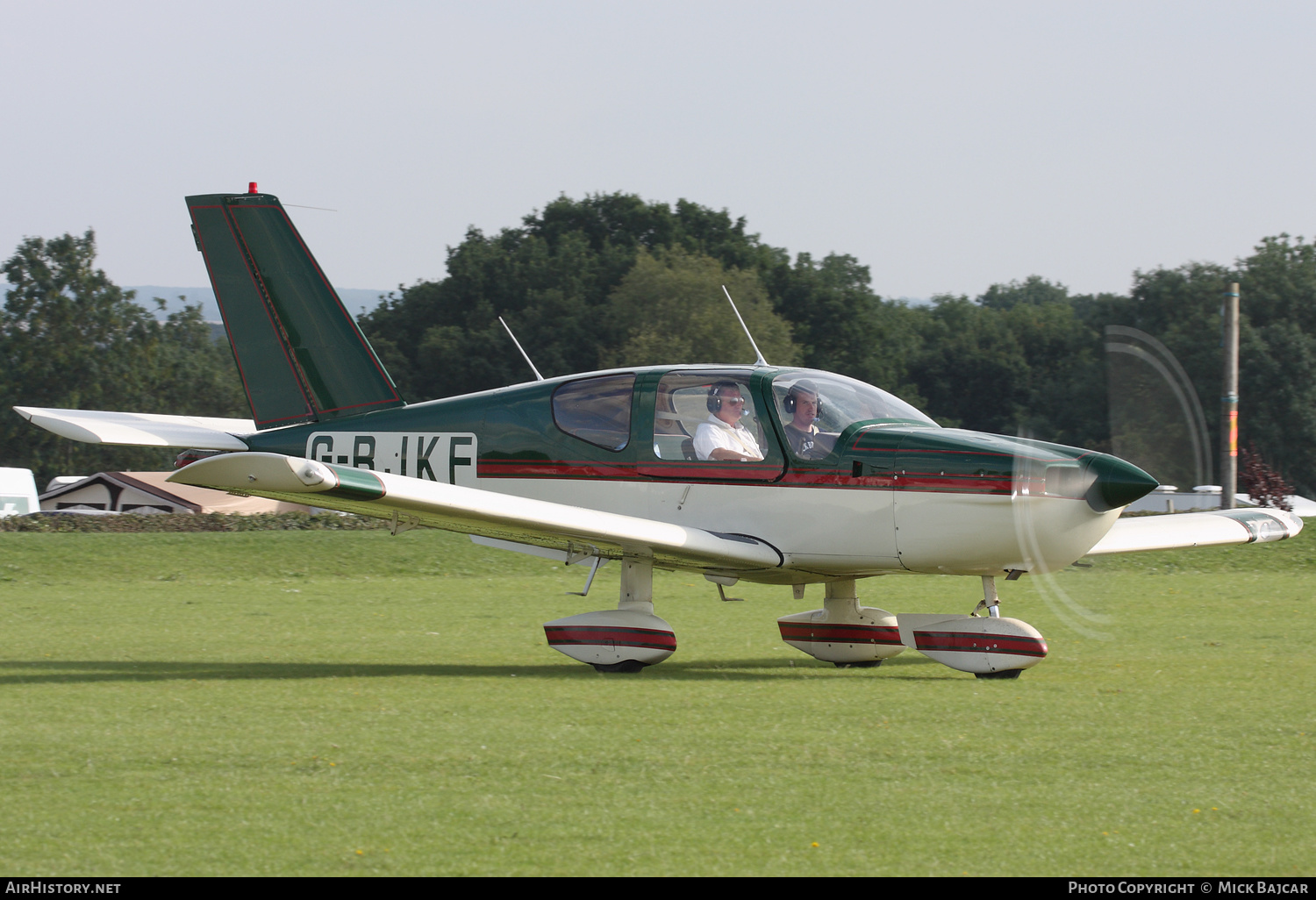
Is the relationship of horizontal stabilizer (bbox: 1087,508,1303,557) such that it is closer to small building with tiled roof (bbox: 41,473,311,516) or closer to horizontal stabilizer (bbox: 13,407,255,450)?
horizontal stabilizer (bbox: 13,407,255,450)

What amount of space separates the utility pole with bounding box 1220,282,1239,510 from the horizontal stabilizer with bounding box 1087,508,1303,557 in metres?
1.79

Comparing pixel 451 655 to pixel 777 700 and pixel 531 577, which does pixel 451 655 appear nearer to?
pixel 777 700

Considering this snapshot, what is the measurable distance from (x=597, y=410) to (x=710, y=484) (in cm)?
105

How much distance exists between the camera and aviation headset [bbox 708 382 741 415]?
9.52 metres

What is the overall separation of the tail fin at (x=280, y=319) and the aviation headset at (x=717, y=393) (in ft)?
10.5

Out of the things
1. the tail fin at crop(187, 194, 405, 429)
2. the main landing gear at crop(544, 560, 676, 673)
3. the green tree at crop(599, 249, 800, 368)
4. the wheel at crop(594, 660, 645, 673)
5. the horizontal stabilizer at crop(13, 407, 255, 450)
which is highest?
the green tree at crop(599, 249, 800, 368)

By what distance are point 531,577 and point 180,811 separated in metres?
12.6

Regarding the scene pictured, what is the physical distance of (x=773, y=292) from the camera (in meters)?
69.9

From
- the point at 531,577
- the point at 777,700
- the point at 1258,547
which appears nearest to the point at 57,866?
the point at 777,700

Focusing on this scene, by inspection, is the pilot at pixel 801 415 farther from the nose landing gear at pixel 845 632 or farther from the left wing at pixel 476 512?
the nose landing gear at pixel 845 632

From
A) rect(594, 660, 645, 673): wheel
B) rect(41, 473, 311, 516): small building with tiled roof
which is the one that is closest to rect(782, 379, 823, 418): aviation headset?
rect(594, 660, 645, 673): wheel

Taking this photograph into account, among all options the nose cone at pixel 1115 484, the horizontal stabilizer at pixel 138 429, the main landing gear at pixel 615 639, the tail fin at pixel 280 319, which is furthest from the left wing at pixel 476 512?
the tail fin at pixel 280 319

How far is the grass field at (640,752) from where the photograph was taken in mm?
4727

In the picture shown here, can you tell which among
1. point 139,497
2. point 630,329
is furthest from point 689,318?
point 139,497
